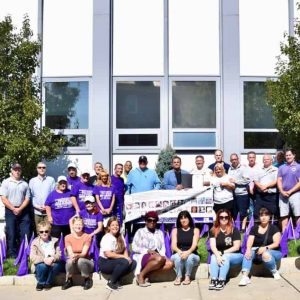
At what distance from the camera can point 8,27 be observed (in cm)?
1112

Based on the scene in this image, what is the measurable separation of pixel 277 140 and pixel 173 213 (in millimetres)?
4899

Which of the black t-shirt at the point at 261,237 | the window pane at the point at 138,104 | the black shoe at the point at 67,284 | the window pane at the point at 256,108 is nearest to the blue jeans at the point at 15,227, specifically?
the black shoe at the point at 67,284

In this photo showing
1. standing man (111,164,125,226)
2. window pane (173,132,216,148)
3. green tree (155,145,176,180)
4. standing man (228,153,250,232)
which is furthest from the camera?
window pane (173,132,216,148)

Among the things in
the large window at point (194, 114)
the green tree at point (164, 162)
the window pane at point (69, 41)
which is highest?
the window pane at point (69, 41)

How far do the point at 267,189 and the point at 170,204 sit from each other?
1.94 m

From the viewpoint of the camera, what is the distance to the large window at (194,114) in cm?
1336

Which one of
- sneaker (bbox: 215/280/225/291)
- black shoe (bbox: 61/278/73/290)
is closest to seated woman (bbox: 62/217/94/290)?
black shoe (bbox: 61/278/73/290)

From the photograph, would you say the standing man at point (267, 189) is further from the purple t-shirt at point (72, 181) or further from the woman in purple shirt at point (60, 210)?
the woman in purple shirt at point (60, 210)

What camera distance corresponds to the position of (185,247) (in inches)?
317

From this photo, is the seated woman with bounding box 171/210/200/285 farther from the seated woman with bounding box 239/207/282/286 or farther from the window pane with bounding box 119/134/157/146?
the window pane with bounding box 119/134/157/146

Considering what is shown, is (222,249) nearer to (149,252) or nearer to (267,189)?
(149,252)

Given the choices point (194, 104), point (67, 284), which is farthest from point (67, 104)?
point (67, 284)

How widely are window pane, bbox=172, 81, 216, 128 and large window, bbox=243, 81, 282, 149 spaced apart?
2.98 ft

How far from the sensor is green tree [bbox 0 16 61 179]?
35.6ft
